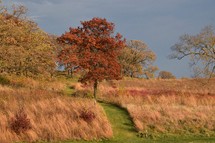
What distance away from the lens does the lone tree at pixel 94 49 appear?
26609mm

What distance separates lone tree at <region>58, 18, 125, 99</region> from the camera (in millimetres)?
26609

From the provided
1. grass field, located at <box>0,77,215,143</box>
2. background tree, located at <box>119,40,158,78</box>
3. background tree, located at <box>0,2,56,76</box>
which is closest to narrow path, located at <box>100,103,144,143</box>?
grass field, located at <box>0,77,215,143</box>

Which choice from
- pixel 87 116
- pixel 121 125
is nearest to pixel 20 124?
pixel 87 116

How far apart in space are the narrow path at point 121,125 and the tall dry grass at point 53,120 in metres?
0.66

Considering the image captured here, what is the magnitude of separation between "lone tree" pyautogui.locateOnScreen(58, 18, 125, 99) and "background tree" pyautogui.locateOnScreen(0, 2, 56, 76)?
150 cm

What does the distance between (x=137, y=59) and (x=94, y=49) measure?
5468 centimetres

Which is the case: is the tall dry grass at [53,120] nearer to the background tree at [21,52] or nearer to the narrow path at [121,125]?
the narrow path at [121,125]

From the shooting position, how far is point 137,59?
81938mm

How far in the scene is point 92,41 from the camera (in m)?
26.7

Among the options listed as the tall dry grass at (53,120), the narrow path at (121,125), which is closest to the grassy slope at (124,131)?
the narrow path at (121,125)

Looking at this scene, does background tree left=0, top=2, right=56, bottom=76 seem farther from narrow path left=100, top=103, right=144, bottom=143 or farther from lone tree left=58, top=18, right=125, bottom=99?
narrow path left=100, top=103, right=144, bottom=143

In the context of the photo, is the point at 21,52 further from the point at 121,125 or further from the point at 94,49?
the point at 121,125

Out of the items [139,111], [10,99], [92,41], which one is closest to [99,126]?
[139,111]

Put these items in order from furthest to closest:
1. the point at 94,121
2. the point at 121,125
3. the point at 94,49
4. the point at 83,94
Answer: the point at 83,94
the point at 94,49
the point at 121,125
the point at 94,121
